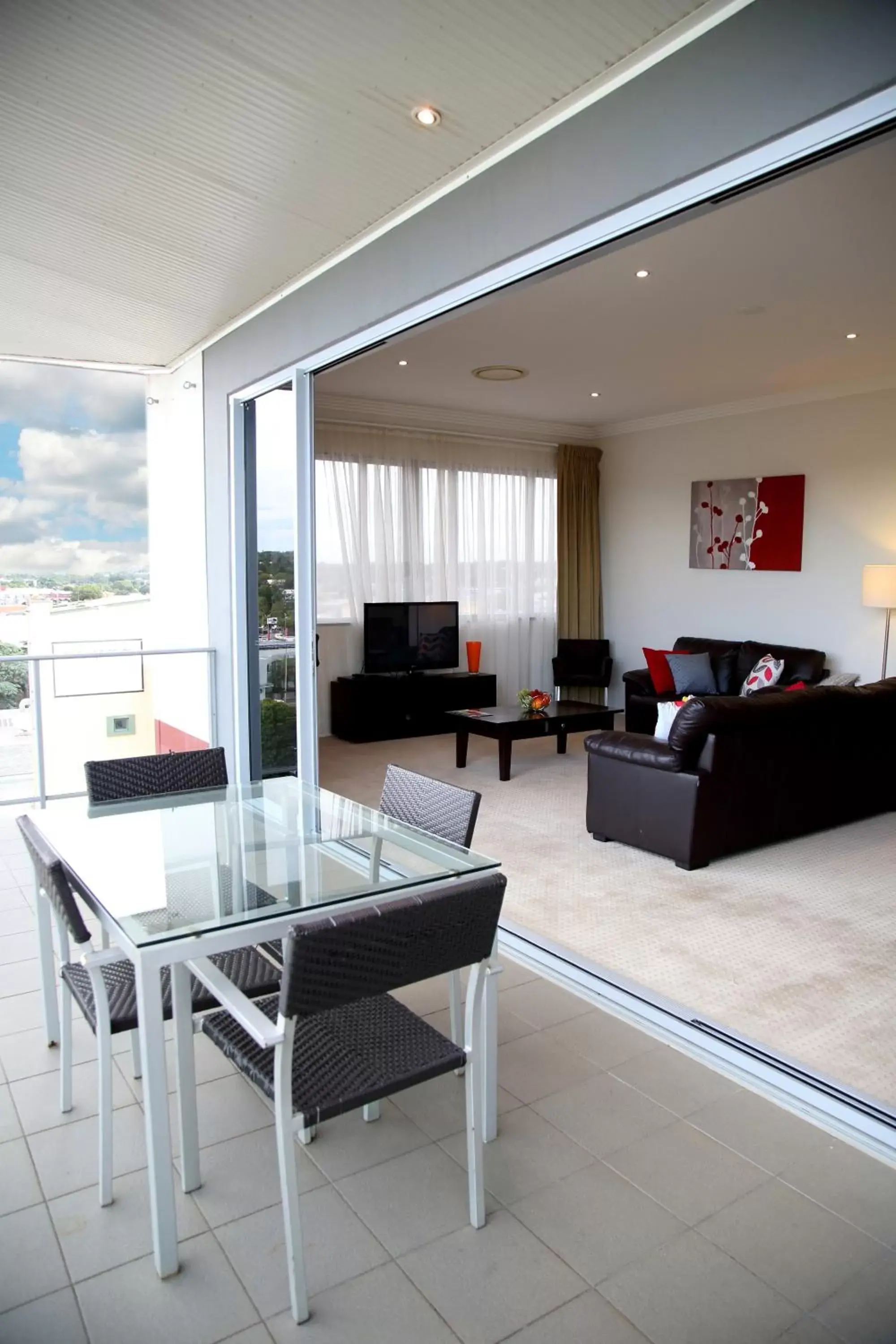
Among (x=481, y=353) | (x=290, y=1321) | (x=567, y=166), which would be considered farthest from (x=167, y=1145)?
(x=481, y=353)

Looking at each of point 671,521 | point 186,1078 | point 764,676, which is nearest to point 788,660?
point 764,676

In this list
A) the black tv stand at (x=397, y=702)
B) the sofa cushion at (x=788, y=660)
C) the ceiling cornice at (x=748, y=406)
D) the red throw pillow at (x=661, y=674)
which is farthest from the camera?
the black tv stand at (x=397, y=702)

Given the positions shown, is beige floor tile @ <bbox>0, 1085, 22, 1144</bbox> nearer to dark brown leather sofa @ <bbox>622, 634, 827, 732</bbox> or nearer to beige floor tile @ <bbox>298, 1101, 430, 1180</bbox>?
beige floor tile @ <bbox>298, 1101, 430, 1180</bbox>

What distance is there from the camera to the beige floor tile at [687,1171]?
199cm

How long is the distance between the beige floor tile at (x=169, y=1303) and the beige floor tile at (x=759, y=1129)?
3.86 ft

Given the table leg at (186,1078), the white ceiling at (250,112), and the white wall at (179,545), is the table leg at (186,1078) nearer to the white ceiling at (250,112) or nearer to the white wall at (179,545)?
the white ceiling at (250,112)

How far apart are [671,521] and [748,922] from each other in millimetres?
5558

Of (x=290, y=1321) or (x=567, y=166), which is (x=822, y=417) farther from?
(x=290, y=1321)

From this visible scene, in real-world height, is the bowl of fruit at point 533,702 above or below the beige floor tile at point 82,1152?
above

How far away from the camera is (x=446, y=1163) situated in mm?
2127

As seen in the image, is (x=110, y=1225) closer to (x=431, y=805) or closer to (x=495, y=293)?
(x=431, y=805)

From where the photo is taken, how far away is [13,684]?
552 centimetres

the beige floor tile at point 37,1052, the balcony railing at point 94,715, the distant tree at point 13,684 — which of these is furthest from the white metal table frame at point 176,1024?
the distant tree at point 13,684

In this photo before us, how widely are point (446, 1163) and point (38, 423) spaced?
6.15 metres
